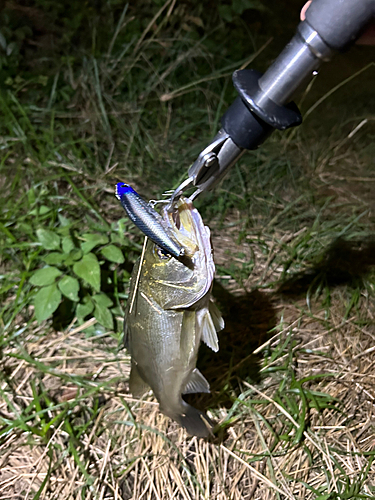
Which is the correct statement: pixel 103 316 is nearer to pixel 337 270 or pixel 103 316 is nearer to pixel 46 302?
pixel 46 302

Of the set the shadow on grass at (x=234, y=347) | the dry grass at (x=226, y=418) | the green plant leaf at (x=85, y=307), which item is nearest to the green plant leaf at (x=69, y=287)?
the green plant leaf at (x=85, y=307)

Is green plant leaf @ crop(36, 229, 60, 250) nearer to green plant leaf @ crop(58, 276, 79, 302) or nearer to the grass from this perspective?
the grass

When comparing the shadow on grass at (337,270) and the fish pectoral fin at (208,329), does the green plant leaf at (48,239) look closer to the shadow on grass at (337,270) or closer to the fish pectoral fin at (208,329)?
the fish pectoral fin at (208,329)

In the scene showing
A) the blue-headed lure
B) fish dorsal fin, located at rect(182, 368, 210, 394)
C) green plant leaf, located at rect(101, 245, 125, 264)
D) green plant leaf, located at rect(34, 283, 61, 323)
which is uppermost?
the blue-headed lure

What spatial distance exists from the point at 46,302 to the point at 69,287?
0.13m

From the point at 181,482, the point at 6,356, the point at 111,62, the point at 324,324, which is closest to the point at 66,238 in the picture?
the point at 6,356

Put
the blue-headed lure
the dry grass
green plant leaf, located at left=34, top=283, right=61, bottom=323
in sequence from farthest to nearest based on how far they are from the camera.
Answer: green plant leaf, located at left=34, top=283, right=61, bottom=323
the dry grass
the blue-headed lure

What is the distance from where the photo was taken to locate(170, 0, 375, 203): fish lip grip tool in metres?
1.00

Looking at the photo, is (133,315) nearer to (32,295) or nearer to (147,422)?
(147,422)

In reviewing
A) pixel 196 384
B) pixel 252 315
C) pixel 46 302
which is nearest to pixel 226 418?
pixel 196 384

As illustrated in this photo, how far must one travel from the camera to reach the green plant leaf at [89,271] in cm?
201

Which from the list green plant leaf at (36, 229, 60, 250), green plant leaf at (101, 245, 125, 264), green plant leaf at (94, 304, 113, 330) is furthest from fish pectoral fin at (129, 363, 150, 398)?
green plant leaf at (36, 229, 60, 250)

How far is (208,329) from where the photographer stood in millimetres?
1464

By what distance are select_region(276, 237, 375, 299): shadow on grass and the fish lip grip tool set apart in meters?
1.34
